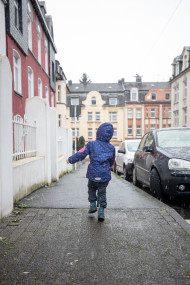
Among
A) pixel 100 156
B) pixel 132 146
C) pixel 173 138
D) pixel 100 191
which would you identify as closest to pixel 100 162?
pixel 100 156

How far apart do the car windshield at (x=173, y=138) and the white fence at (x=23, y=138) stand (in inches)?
120

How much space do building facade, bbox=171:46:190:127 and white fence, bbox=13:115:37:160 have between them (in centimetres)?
2881

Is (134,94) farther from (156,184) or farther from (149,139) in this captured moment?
(156,184)

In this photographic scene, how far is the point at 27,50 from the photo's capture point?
1608cm

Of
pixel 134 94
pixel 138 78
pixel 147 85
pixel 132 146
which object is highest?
pixel 138 78

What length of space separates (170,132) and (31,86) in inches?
485

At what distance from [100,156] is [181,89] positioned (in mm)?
33862

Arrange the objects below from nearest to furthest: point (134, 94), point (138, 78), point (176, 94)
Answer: point (176, 94), point (134, 94), point (138, 78)

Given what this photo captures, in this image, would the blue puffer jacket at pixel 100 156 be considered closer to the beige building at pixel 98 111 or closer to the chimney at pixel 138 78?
the beige building at pixel 98 111

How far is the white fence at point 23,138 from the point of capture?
20.1ft

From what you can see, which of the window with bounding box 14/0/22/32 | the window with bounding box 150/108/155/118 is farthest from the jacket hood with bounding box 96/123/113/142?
the window with bounding box 150/108/155/118

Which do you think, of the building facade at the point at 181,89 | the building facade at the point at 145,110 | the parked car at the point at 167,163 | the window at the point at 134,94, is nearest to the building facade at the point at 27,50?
the parked car at the point at 167,163

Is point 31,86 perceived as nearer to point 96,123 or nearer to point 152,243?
point 152,243

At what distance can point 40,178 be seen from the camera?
771cm
